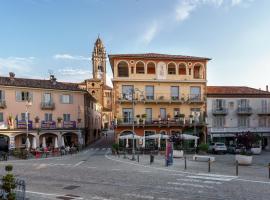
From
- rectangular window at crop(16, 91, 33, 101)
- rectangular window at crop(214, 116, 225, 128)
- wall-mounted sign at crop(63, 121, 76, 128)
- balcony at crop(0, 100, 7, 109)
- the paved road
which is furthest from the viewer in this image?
wall-mounted sign at crop(63, 121, 76, 128)

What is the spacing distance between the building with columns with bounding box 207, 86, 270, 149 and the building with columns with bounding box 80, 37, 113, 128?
63398 millimetres

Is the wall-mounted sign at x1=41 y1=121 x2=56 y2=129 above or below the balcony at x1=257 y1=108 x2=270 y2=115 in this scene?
below

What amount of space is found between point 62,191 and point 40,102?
31.6m

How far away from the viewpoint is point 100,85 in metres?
111

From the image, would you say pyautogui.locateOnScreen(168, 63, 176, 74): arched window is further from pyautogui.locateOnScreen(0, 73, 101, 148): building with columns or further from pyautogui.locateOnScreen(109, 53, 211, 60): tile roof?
pyautogui.locateOnScreen(0, 73, 101, 148): building with columns

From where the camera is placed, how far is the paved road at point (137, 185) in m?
15.3

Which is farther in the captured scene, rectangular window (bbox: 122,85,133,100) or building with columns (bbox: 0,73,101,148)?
rectangular window (bbox: 122,85,133,100)

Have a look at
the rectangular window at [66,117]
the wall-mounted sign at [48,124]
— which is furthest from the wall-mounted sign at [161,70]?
the wall-mounted sign at [48,124]

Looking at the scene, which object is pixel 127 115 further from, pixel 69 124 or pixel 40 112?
pixel 40 112

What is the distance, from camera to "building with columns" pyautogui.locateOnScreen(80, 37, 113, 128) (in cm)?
10725

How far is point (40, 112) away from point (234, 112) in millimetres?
28537

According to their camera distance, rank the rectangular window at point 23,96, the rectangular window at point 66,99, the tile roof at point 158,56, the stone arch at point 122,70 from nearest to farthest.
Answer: the tile roof at point 158,56 < the rectangular window at point 23,96 < the stone arch at point 122,70 < the rectangular window at point 66,99

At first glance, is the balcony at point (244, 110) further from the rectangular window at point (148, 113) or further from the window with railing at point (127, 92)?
the window with railing at point (127, 92)

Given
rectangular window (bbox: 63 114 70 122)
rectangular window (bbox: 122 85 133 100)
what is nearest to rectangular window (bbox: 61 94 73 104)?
rectangular window (bbox: 63 114 70 122)
